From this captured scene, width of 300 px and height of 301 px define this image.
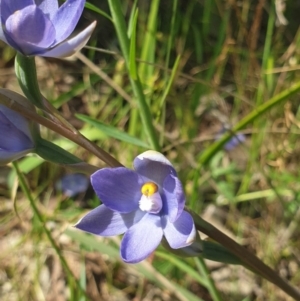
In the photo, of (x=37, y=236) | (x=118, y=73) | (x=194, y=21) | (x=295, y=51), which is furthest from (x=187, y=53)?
(x=37, y=236)

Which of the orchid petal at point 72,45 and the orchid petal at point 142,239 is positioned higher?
the orchid petal at point 72,45

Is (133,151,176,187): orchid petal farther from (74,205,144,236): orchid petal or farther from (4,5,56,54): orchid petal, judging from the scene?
(4,5,56,54): orchid petal

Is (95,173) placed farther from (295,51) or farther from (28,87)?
(295,51)

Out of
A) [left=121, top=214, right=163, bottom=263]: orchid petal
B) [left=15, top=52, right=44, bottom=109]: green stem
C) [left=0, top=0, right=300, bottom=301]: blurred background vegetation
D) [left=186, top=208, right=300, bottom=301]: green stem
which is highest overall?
[left=15, top=52, right=44, bottom=109]: green stem

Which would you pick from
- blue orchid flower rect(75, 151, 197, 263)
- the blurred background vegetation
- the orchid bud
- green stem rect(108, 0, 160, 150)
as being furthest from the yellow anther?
the blurred background vegetation

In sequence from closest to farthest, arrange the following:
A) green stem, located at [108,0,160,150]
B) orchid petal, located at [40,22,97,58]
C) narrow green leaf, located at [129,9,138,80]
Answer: orchid petal, located at [40,22,97,58] → narrow green leaf, located at [129,9,138,80] → green stem, located at [108,0,160,150]

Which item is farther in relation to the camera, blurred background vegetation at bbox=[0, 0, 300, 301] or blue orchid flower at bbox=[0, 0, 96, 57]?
blurred background vegetation at bbox=[0, 0, 300, 301]

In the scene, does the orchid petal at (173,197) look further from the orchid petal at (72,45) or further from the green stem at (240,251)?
the orchid petal at (72,45)

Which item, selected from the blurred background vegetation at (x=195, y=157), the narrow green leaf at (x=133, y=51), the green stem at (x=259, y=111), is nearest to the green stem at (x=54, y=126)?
the narrow green leaf at (x=133, y=51)
